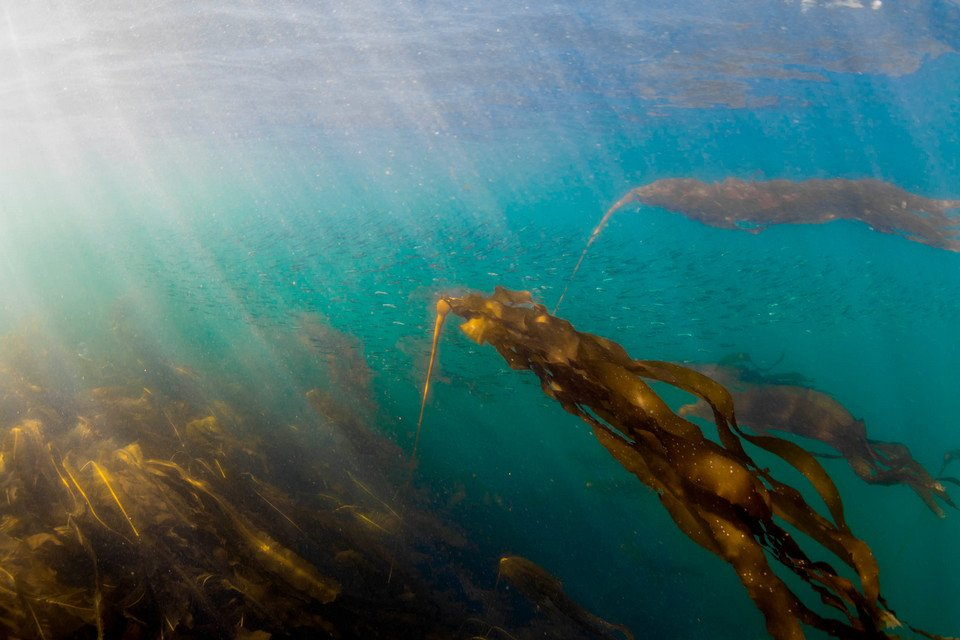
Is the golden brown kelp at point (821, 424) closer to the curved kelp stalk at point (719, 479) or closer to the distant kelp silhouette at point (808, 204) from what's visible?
the distant kelp silhouette at point (808, 204)

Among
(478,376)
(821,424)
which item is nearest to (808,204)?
(821,424)

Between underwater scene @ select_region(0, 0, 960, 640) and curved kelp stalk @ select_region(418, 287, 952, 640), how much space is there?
13 millimetres

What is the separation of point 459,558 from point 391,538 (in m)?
1.53

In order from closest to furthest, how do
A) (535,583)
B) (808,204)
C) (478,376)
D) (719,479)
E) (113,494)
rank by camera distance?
(719,479) < (113,494) < (535,583) < (478,376) < (808,204)

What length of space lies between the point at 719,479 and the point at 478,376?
9021mm

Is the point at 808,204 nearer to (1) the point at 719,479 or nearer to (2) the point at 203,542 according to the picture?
(1) the point at 719,479

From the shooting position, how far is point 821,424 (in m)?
6.96

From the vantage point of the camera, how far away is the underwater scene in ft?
7.62

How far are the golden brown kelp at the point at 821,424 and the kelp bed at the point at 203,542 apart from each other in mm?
4587

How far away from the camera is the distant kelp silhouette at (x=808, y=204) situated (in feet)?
34.7

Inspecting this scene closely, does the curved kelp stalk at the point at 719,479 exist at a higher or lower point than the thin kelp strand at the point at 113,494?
higher

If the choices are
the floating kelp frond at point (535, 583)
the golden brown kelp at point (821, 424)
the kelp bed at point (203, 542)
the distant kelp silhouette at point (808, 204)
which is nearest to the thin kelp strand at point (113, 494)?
the kelp bed at point (203, 542)

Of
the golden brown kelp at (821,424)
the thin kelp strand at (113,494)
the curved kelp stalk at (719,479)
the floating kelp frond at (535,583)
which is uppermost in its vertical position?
the curved kelp stalk at (719,479)

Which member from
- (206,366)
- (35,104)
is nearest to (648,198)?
(206,366)
